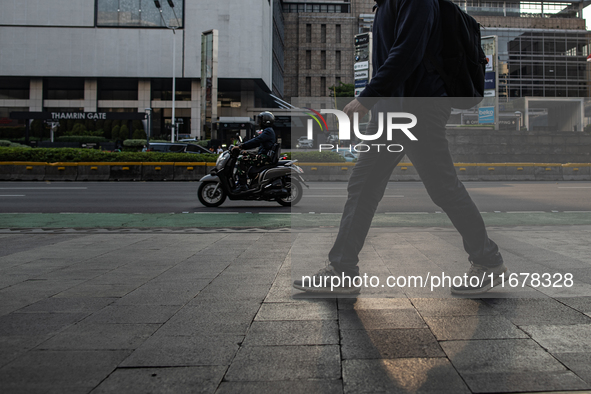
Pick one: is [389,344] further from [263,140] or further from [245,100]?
[245,100]

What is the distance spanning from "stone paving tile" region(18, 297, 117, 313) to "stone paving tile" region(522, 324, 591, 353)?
2.37 meters

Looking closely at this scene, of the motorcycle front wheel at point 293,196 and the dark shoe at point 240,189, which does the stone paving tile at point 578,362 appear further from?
the motorcycle front wheel at point 293,196

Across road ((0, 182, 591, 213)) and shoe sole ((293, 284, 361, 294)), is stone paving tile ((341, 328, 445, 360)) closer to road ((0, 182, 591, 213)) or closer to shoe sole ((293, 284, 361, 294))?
shoe sole ((293, 284, 361, 294))


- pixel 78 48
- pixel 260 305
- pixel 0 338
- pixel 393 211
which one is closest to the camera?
pixel 0 338

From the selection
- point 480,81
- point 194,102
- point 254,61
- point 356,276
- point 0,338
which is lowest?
point 0,338

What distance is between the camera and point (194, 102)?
51.4m

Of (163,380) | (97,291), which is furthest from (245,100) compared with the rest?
(163,380)

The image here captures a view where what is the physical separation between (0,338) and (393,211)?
7812 millimetres

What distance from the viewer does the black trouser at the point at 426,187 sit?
9.98 ft

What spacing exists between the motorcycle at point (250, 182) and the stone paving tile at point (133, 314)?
7.40 metres

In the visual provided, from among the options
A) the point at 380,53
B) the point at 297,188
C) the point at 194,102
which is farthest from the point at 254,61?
the point at 380,53

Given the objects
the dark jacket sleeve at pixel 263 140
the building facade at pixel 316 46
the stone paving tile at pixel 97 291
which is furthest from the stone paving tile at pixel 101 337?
the building facade at pixel 316 46

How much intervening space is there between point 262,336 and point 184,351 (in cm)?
39

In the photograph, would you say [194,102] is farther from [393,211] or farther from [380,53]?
[380,53]
